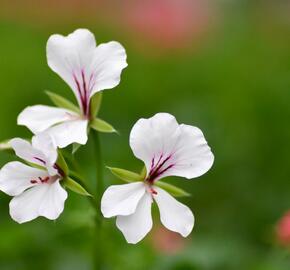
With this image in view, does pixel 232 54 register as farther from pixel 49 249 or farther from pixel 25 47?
pixel 49 249

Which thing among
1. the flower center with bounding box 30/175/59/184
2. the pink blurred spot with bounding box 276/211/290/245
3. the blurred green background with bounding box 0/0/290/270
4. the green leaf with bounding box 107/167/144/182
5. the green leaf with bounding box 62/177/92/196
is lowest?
the blurred green background with bounding box 0/0/290/270

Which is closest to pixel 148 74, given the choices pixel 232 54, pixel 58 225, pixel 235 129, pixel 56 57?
pixel 232 54

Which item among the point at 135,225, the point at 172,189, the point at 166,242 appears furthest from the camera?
the point at 166,242

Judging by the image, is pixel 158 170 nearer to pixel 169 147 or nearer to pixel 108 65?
pixel 169 147

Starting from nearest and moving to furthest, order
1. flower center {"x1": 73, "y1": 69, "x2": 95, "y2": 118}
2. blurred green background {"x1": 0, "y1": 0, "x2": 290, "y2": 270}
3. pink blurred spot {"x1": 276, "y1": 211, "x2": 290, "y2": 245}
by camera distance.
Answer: flower center {"x1": 73, "y1": 69, "x2": 95, "y2": 118}
pink blurred spot {"x1": 276, "y1": 211, "x2": 290, "y2": 245}
blurred green background {"x1": 0, "y1": 0, "x2": 290, "y2": 270}

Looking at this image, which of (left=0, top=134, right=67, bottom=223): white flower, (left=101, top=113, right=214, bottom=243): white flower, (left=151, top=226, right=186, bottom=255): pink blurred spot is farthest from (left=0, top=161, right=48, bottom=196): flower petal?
(left=151, top=226, right=186, bottom=255): pink blurred spot

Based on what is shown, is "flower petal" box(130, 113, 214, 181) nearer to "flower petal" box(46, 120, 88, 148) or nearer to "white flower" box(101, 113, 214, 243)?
"white flower" box(101, 113, 214, 243)

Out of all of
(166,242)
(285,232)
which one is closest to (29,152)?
(285,232)
